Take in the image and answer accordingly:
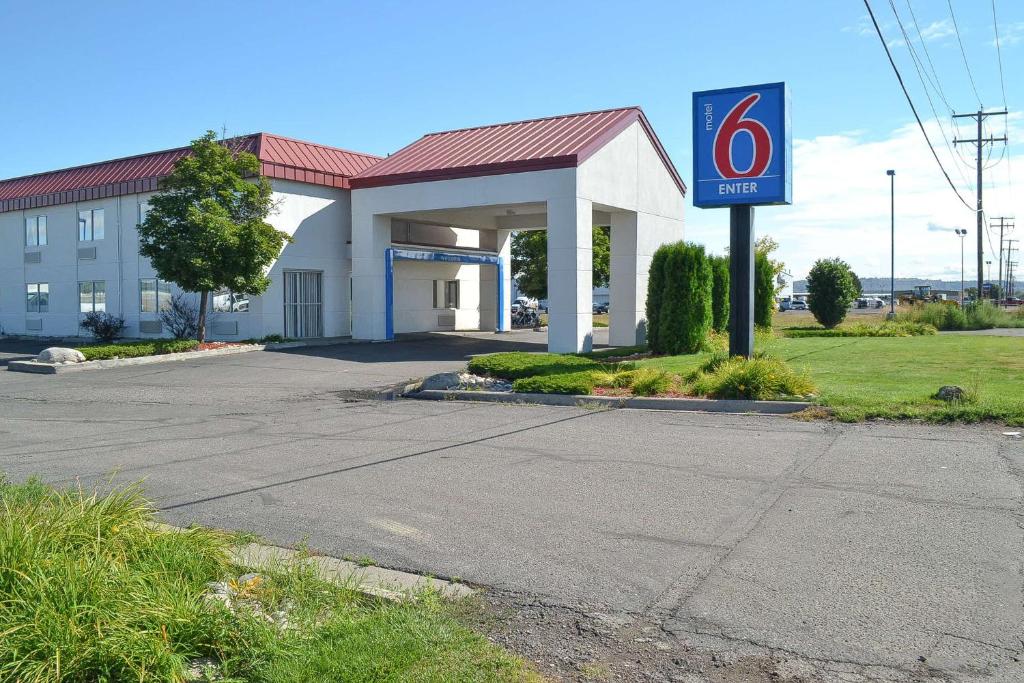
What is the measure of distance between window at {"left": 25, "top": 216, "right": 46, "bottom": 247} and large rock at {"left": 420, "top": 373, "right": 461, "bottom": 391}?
83.9ft

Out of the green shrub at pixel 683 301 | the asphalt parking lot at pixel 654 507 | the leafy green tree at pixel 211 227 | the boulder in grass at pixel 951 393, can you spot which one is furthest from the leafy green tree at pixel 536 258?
the boulder in grass at pixel 951 393

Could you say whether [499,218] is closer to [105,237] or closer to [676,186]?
[676,186]

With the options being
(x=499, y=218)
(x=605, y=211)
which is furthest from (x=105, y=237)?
(x=605, y=211)

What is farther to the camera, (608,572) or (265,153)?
(265,153)

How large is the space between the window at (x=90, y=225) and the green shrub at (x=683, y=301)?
2155 cm

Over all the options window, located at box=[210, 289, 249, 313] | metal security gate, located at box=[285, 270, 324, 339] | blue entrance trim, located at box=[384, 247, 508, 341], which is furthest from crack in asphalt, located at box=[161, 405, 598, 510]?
window, located at box=[210, 289, 249, 313]

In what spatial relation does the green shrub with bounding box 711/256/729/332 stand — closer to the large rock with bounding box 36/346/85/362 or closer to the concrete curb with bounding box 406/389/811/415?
the concrete curb with bounding box 406/389/811/415

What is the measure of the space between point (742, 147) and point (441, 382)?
695 cm

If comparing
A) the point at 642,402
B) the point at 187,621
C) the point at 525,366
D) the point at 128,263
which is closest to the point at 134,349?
the point at 128,263

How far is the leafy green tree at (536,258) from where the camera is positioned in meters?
47.1

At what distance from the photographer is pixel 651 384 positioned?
14.0 meters

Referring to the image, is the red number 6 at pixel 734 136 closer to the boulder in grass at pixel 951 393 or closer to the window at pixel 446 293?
the boulder in grass at pixel 951 393

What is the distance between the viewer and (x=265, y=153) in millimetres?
26688

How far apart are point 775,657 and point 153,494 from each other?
585cm
